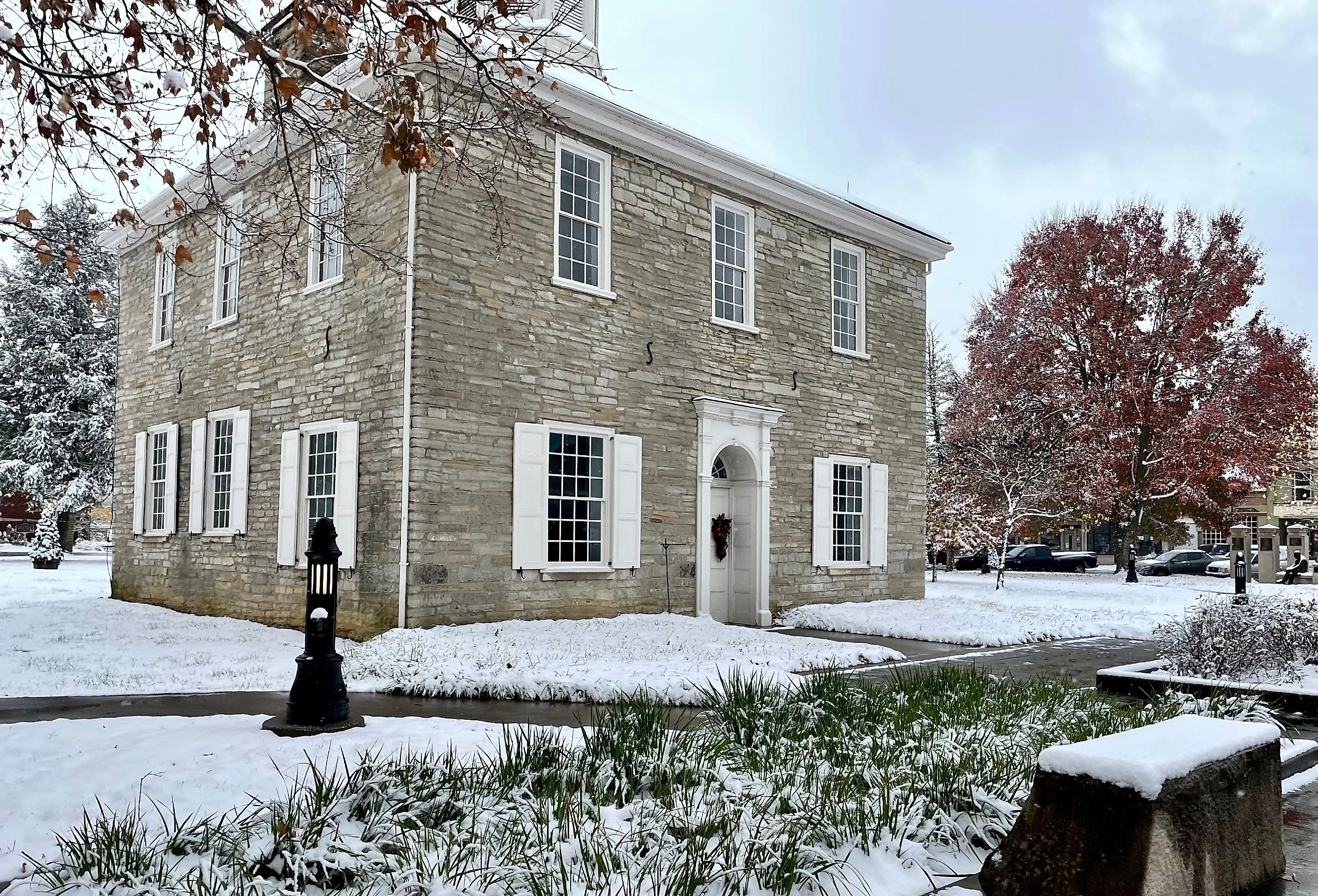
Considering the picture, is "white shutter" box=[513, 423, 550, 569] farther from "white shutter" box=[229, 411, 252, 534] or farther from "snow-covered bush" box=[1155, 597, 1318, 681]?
"snow-covered bush" box=[1155, 597, 1318, 681]

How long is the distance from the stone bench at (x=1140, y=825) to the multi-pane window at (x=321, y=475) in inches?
401

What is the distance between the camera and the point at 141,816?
4.12 metres

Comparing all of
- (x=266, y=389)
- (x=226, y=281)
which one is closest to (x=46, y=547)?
(x=226, y=281)

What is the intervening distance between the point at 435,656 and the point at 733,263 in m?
8.09

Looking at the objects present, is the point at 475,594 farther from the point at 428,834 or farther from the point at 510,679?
the point at 428,834

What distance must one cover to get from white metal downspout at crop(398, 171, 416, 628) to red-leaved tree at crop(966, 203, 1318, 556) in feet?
72.5

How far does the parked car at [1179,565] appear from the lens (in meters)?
37.0

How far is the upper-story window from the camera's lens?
16938 millimetres

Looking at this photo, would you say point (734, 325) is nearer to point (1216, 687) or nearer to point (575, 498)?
point (575, 498)

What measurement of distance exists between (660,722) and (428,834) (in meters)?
1.73

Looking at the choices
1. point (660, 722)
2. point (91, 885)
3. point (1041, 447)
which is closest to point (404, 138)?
point (660, 722)

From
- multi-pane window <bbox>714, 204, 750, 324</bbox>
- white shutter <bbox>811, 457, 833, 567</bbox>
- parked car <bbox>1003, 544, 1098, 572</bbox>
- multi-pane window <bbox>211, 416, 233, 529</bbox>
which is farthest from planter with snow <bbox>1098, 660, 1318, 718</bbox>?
parked car <bbox>1003, 544, 1098, 572</bbox>

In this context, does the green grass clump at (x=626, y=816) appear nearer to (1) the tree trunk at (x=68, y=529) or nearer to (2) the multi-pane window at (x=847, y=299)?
(2) the multi-pane window at (x=847, y=299)

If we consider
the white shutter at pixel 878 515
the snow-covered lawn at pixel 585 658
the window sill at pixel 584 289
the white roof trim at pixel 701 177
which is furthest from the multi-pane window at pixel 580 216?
the white shutter at pixel 878 515
